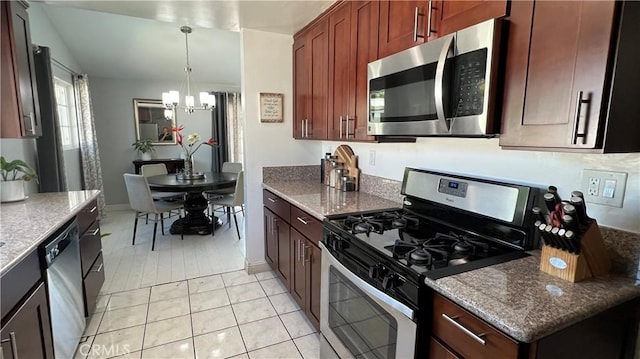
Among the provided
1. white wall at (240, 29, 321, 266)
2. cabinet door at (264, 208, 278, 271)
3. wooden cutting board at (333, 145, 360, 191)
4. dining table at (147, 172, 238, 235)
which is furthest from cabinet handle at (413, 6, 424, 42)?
dining table at (147, 172, 238, 235)

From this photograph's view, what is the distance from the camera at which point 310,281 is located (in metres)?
2.05

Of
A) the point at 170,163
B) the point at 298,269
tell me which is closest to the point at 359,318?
the point at 298,269

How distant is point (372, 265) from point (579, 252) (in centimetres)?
69

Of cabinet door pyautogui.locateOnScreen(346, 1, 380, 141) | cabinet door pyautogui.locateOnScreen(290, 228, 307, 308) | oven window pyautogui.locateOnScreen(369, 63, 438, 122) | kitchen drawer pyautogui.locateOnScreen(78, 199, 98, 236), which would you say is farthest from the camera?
cabinet door pyautogui.locateOnScreen(290, 228, 307, 308)

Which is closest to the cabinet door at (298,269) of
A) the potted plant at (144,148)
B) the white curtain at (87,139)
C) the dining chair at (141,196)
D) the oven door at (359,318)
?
the oven door at (359,318)

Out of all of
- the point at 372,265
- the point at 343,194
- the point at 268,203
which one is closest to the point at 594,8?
the point at 372,265

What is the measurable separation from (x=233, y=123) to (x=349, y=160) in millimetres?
4067

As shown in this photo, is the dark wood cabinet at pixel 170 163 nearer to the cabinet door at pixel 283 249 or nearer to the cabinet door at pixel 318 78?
the cabinet door at pixel 283 249

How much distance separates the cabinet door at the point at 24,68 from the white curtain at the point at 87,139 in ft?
9.08

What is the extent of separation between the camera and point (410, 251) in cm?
125

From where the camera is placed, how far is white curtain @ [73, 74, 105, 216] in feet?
15.0

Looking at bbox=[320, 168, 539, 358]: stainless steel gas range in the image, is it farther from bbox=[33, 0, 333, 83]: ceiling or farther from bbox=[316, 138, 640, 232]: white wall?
bbox=[33, 0, 333, 83]: ceiling

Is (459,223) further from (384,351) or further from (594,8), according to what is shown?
(594,8)

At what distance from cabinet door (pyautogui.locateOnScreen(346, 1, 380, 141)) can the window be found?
406cm
